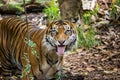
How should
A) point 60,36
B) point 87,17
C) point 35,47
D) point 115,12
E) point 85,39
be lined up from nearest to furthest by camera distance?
point 60,36
point 35,47
point 85,39
point 87,17
point 115,12

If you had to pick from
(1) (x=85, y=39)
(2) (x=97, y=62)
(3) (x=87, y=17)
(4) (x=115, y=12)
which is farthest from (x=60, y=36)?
(4) (x=115, y=12)

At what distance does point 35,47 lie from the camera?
4.97 meters

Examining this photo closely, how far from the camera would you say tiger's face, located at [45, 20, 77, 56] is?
15.0ft

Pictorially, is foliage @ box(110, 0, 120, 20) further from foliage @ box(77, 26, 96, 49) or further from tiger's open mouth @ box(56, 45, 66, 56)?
tiger's open mouth @ box(56, 45, 66, 56)

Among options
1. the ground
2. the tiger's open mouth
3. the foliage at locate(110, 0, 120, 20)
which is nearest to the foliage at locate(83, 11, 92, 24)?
the ground

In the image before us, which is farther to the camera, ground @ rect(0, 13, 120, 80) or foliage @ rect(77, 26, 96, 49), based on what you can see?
foliage @ rect(77, 26, 96, 49)

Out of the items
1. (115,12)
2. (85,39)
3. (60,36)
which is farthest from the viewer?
(115,12)

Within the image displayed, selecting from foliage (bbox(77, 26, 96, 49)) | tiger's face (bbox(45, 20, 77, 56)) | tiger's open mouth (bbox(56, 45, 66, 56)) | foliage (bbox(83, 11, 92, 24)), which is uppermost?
tiger's face (bbox(45, 20, 77, 56))

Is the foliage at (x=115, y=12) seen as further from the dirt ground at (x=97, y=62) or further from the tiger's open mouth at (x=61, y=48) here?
the tiger's open mouth at (x=61, y=48)

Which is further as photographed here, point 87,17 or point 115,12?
point 115,12

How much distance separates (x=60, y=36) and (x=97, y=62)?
85.6 inches

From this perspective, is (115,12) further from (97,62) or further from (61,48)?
(61,48)

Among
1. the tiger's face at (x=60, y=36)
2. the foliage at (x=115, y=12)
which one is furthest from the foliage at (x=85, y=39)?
the tiger's face at (x=60, y=36)

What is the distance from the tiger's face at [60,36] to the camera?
4.57 m
